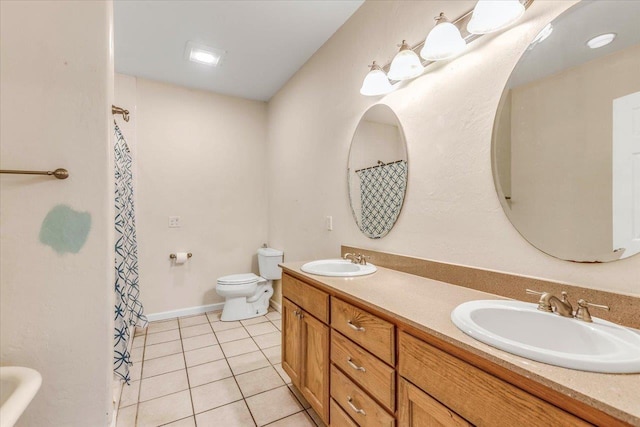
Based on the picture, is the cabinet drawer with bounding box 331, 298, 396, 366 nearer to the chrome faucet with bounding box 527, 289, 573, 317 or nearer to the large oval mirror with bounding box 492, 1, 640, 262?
the chrome faucet with bounding box 527, 289, 573, 317

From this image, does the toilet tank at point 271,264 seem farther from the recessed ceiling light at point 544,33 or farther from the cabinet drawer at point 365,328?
the recessed ceiling light at point 544,33

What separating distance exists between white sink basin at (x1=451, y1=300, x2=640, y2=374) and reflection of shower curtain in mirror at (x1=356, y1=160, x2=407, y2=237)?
777mm

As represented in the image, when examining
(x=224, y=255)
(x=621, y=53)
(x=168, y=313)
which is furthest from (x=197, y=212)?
(x=621, y=53)

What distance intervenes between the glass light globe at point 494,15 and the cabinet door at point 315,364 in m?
1.46

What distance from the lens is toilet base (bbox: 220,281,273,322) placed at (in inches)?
117

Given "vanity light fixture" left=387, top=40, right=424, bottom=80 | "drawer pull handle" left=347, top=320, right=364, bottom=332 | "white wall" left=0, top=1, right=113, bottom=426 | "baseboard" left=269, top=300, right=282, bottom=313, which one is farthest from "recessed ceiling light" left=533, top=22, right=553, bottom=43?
"baseboard" left=269, top=300, right=282, bottom=313

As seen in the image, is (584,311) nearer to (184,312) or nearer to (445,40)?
(445,40)

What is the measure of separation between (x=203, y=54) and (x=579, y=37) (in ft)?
8.56

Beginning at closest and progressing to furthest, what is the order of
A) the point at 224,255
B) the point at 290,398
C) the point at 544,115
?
the point at 544,115, the point at 290,398, the point at 224,255

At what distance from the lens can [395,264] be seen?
62.9 inches

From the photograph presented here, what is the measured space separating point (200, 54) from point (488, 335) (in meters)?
2.91

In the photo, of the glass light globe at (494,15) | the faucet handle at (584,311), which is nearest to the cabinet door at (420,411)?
the faucet handle at (584,311)

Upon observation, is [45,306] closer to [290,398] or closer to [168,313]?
[290,398]

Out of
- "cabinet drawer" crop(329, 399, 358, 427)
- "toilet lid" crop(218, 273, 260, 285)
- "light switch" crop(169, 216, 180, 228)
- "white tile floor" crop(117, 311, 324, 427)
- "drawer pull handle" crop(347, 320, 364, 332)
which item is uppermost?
"light switch" crop(169, 216, 180, 228)
